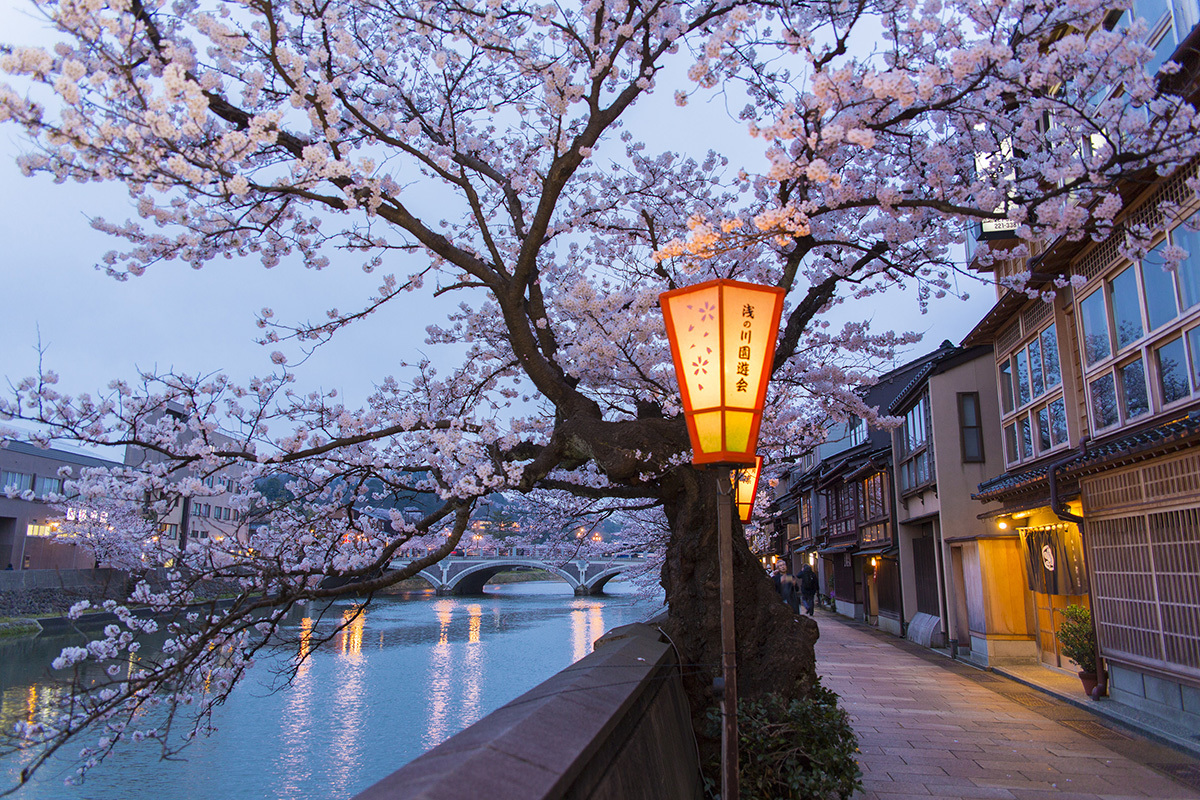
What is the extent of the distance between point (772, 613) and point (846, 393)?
3656mm

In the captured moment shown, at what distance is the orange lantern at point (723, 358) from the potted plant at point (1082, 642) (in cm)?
910

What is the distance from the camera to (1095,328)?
9984 mm

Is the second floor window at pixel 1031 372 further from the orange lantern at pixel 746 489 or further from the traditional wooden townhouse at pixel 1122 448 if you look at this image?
the orange lantern at pixel 746 489

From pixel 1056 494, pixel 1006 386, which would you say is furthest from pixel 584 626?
pixel 1056 494

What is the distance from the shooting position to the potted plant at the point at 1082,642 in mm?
10016

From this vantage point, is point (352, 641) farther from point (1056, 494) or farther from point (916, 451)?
point (1056, 494)

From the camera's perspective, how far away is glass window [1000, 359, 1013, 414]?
45.2ft

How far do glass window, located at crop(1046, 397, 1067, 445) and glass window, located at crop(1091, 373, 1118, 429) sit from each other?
0.93 meters

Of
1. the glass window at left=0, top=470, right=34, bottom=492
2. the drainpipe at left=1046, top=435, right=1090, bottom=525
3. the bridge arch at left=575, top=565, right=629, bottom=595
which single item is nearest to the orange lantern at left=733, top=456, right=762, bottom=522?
the drainpipe at left=1046, top=435, right=1090, bottom=525

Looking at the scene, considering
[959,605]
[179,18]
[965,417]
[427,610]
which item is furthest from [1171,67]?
[427,610]

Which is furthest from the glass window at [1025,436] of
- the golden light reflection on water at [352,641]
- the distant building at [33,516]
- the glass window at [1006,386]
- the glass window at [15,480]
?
the glass window at [15,480]

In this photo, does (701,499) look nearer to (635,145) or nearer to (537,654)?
(635,145)

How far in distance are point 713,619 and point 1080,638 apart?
24.2 ft

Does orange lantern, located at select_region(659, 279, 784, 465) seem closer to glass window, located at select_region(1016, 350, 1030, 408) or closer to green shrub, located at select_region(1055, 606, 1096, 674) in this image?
green shrub, located at select_region(1055, 606, 1096, 674)
